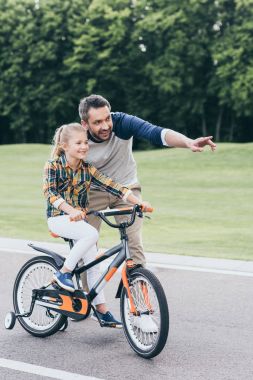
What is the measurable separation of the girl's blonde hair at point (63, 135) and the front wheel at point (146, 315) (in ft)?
3.46

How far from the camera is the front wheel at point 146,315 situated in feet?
15.9

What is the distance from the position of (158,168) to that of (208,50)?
91.9 feet

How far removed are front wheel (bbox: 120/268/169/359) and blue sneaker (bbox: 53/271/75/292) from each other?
45cm

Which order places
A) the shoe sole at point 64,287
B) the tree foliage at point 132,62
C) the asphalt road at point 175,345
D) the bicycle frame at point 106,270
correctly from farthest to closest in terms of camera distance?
the tree foliage at point 132,62, the shoe sole at point 64,287, the bicycle frame at point 106,270, the asphalt road at point 175,345

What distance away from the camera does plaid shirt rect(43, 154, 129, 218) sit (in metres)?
5.36

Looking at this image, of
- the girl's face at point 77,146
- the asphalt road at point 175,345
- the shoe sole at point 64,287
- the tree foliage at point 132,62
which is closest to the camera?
the asphalt road at point 175,345

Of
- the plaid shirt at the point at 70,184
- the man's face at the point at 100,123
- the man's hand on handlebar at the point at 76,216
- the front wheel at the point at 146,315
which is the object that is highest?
the man's face at the point at 100,123

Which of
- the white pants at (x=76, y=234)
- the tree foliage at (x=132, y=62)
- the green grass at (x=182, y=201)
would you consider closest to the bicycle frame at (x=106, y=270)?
the white pants at (x=76, y=234)

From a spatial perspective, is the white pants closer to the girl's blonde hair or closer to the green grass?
the girl's blonde hair

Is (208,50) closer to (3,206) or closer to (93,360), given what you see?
(3,206)

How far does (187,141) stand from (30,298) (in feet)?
6.04

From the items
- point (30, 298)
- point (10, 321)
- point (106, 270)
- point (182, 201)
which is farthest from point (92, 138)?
point (182, 201)

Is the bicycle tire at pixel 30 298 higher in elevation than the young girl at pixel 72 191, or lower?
lower

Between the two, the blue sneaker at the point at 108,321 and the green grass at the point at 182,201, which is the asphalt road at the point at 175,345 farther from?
the green grass at the point at 182,201
